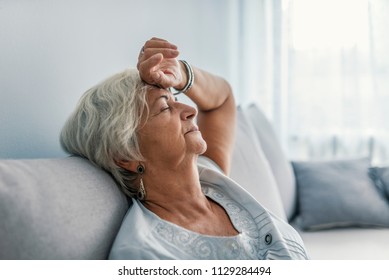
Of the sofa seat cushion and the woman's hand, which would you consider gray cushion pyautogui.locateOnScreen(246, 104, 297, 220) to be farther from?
the woman's hand

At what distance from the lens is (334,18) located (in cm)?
264

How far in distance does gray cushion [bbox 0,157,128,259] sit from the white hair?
7 centimetres

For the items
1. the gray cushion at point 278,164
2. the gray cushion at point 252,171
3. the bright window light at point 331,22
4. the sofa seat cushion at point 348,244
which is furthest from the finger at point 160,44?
the bright window light at point 331,22

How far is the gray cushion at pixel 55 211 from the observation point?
828 mm

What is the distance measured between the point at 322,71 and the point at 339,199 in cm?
96

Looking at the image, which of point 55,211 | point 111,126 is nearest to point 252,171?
point 111,126

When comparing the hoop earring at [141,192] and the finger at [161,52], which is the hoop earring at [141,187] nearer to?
the hoop earring at [141,192]

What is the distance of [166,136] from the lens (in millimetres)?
1096

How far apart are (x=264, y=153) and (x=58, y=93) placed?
1002mm

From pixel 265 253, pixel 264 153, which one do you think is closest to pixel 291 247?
pixel 265 253

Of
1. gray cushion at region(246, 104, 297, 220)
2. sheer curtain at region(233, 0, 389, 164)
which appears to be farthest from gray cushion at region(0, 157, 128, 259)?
sheer curtain at region(233, 0, 389, 164)

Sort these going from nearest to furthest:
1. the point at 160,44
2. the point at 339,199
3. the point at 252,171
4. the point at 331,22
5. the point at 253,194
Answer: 1. the point at 160,44
2. the point at 253,194
3. the point at 252,171
4. the point at 339,199
5. the point at 331,22

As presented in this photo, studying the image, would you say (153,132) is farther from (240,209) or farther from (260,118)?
(260,118)

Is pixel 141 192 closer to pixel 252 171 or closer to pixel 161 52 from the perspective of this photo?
pixel 161 52
